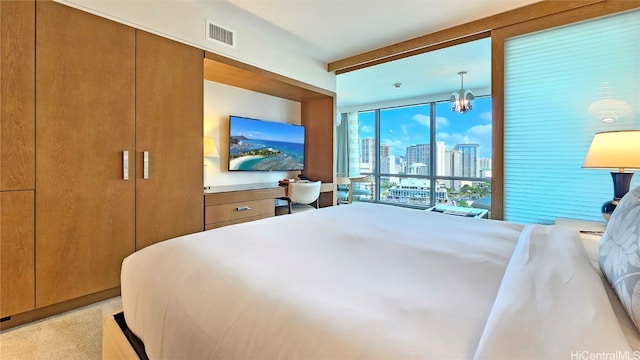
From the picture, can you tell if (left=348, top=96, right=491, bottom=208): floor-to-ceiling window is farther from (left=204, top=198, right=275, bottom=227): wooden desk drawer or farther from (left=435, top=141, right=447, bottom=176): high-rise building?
(left=204, top=198, right=275, bottom=227): wooden desk drawer

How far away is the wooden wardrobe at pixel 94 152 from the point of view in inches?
74.0

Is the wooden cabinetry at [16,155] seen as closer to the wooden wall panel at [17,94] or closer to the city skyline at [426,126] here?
the wooden wall panel at [17,94]

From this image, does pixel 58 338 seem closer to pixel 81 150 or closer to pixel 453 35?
pixel 81 150

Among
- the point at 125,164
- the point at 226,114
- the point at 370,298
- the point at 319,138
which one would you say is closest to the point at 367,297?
the point at 370,298

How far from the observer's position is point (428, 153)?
6250 millimetres

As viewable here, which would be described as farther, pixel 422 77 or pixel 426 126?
pixel 426 126

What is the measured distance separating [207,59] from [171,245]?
224 cm

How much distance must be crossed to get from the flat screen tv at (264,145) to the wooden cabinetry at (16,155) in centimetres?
199

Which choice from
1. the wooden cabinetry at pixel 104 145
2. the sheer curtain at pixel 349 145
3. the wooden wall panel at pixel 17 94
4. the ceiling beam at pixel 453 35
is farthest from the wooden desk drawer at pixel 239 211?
the sheer curtain at pixel 349 145

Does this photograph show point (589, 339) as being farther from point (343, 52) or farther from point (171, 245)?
point (343, 52)

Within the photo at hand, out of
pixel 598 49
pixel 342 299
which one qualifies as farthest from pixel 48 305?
pixel 598 49

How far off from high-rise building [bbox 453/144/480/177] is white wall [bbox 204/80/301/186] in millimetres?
3815

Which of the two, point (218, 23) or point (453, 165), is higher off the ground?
point (218, 23)

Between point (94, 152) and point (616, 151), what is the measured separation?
355 cm
